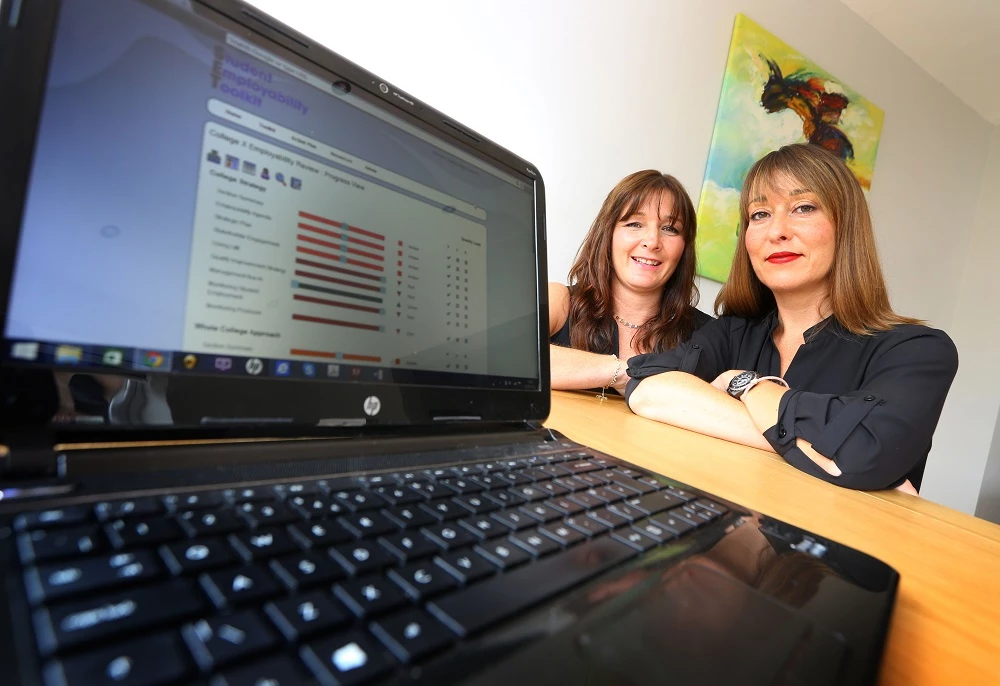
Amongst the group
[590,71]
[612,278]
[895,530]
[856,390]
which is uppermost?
[590,71]

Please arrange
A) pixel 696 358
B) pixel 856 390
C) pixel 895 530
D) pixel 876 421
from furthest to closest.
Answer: pixel 696 358 < pixel 856 390 < pixel 876 421 < pixel 895 530

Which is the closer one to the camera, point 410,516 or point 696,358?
point 410,516

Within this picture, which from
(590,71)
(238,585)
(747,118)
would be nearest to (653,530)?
(238,585)

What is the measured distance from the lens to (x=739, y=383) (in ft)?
3.05

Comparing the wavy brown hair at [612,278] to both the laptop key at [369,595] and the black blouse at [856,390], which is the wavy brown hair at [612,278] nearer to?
the black blouse at [856,390]

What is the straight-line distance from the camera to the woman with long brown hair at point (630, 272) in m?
1.49

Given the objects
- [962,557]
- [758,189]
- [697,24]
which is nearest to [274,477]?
[962,557]

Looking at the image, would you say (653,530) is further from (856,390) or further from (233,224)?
(856,390)

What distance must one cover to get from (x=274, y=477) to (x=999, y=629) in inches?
16.8

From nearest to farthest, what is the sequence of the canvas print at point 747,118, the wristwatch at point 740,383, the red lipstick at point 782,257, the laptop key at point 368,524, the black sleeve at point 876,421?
the laptop key at point 368,524
the black sleeve at point 876,421
the wristwatch at point 740,383
the red lipstick at point 782,257
the canvas print at point 747,118

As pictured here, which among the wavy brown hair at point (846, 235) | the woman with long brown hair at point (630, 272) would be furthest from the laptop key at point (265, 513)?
the woman with long brown hair at point (630, 272)

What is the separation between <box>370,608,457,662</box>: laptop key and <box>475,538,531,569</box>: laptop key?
6 centimetres

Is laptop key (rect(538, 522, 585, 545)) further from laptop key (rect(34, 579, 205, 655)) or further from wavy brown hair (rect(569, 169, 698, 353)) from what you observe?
wavy brown hair (rect(569, 169, 698, 353))

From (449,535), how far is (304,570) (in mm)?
76
